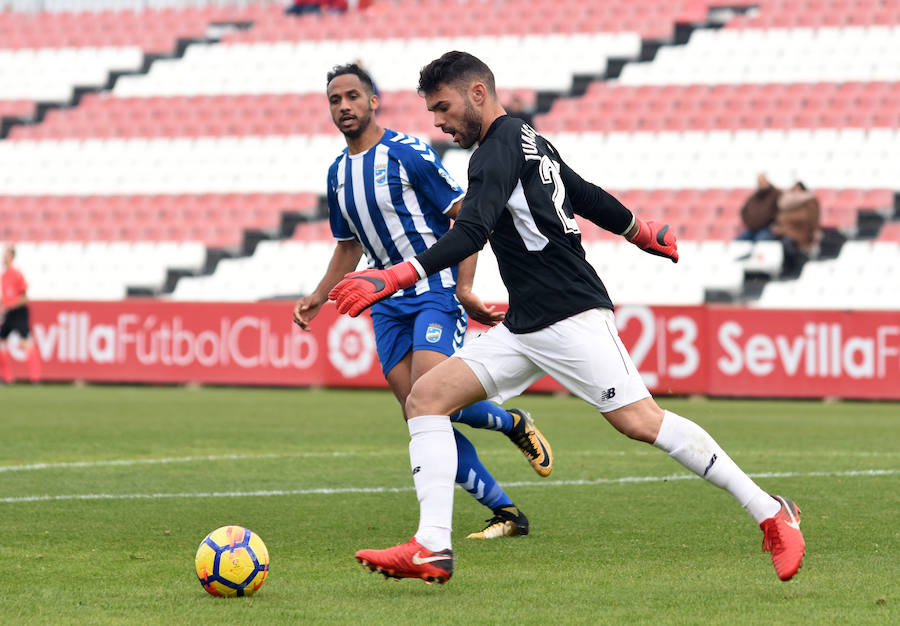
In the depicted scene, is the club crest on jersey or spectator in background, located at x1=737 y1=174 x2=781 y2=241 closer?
the club crest on jersey

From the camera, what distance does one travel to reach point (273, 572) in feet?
19.1

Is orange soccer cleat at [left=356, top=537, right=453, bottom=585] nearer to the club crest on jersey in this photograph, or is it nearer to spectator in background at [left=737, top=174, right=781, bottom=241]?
the club crest on jersey

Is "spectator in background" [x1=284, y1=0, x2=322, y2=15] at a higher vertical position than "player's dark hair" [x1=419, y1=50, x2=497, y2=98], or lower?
higher

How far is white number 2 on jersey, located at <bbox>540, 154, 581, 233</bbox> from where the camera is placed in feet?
17.9

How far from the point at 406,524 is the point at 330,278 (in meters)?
1.35

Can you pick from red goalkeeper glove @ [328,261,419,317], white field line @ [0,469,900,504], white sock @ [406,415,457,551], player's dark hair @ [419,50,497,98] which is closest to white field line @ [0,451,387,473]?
white field line @ [0,469,900,504]

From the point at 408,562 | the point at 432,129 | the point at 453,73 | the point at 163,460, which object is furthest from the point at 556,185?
the point at 432,129

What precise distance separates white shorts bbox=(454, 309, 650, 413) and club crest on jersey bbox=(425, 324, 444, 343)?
4.12 feet

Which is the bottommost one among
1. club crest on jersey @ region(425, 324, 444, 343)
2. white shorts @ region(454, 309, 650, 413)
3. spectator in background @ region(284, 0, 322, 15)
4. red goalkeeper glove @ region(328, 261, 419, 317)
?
club crest on jersey @ region(425, 324, 444, 343)

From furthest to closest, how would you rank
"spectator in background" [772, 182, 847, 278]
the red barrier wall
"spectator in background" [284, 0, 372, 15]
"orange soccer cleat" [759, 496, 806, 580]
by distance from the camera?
"spectator in background" [284, 0, 372, 15], "spectator in background" [772, 182, 847, 278], the red barrier wall, "orange soccer cleat" [759, 496, 806, 580]

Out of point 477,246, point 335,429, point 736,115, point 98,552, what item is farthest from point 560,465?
point 736,115

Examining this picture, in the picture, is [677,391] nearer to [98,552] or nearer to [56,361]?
[56,361]

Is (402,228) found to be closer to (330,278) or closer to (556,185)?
(330,278)

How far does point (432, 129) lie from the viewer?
2748cm
